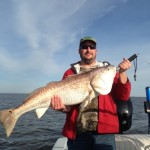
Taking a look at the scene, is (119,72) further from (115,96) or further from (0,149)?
(0,149)

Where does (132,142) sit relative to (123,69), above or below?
below

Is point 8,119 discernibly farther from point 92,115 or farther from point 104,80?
point 104,80

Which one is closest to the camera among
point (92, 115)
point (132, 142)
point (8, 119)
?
point (8, 119)

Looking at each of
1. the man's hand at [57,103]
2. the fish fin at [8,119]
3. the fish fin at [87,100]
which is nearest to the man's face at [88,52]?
the fish fin at [87,100]

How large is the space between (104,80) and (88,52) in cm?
75

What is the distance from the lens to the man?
5.70m

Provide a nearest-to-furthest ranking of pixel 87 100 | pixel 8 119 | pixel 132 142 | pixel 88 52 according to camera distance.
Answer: pixel 87 100, pixel 8 119, pixel 88 52, pixel 132 142

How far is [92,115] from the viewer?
231 inches

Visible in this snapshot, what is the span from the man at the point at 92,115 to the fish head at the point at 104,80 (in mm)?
169

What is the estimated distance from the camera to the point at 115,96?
235 inches

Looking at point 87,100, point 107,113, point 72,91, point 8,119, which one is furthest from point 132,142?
point 8,119

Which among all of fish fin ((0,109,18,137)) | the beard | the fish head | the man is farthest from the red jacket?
fish fin ((0,109,18,137))

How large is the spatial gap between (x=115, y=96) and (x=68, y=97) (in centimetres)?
103

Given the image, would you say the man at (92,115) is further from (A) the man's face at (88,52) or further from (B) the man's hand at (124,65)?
(B) the man's hand at (124,65)
